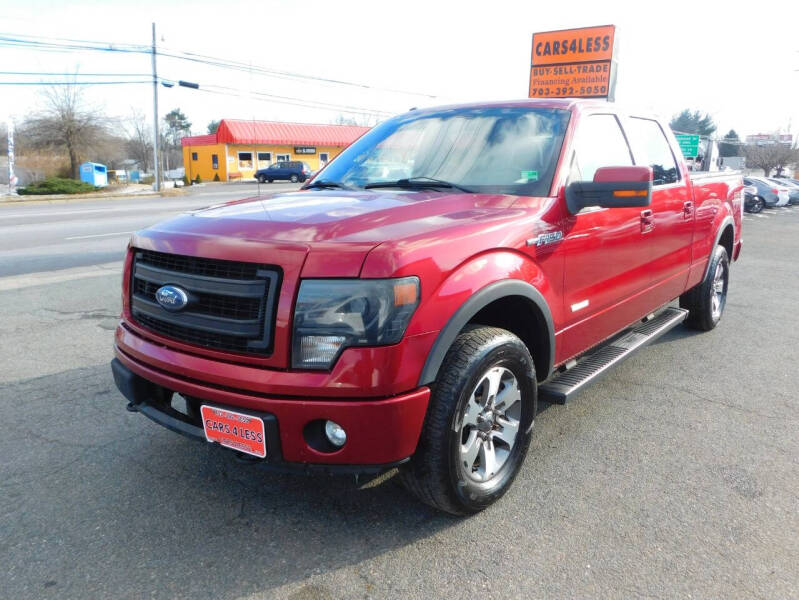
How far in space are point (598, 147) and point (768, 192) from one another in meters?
27.8

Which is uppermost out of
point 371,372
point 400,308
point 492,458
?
point 400,308

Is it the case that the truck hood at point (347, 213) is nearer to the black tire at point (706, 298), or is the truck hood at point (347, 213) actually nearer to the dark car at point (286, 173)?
the black tire at point (706, 298)

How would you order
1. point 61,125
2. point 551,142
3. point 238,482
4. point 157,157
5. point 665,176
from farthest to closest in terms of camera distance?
point 61,125 → point 157,157 → point 665,176 → point 551,142 → point 238,482

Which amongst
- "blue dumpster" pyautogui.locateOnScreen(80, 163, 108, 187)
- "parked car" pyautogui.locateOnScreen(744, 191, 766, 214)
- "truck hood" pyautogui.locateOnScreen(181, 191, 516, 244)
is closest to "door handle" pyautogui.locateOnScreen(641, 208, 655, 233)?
"truck hood" pyautogui.locateOnScreen(181, 191, 516, 244)

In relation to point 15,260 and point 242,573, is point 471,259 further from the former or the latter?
point 15,260

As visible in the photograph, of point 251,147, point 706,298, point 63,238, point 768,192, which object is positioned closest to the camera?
point 706,298

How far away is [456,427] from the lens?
8.27ft

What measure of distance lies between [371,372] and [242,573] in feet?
3.16

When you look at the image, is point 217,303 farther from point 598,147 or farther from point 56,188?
point 56,188

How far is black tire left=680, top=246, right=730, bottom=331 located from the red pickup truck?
6.56 ft

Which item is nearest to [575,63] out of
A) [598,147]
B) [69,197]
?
[69,197]

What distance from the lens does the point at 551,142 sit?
135 inches

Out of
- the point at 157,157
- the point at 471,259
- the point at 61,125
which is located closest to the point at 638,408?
the point at 471,259

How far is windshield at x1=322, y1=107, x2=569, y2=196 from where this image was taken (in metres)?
3.33
